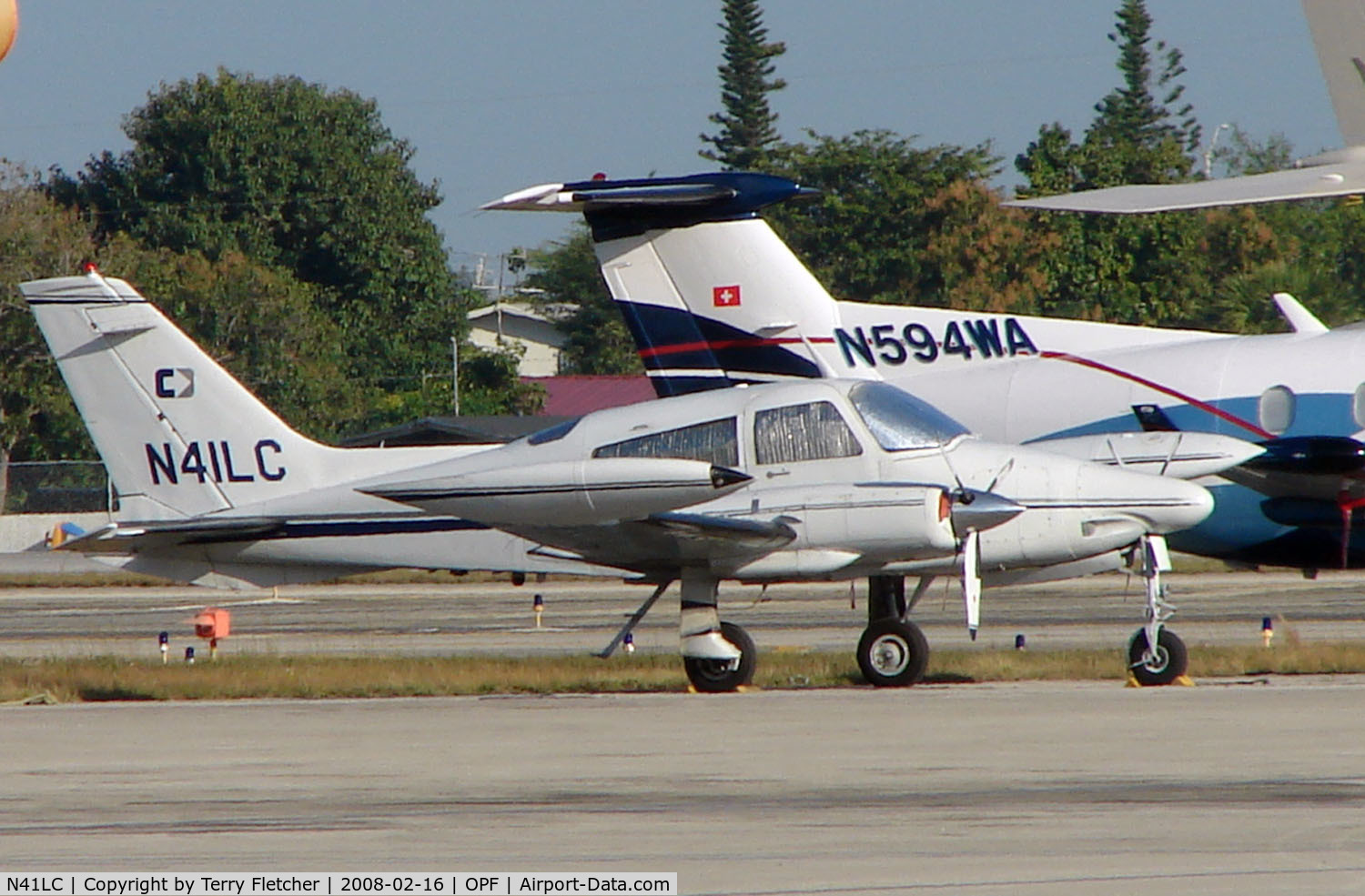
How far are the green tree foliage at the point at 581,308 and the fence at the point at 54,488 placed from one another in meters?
24.0

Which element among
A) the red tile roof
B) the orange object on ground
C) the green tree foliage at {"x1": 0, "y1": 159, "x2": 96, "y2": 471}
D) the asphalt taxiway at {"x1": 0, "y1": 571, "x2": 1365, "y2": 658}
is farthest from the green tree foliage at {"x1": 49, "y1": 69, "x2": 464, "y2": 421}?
the orange object on ground

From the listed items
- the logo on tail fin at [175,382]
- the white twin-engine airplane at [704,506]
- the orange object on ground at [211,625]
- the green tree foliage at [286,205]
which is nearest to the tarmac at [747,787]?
the white twin-engine airplane at [704,506]

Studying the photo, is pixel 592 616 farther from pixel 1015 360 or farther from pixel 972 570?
pixel 972 570

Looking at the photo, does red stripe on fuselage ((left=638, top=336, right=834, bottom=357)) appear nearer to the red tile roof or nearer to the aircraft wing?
the aircraft wing

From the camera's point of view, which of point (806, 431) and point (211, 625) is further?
point (211, 625)

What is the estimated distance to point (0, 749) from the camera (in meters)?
10.6

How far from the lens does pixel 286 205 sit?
7338cm

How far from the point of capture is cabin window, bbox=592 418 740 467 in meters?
13.4

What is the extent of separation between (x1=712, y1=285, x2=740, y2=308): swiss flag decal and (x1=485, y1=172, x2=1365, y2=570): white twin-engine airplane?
12mm

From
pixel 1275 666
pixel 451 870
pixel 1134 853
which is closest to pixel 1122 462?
pixel 1275 666

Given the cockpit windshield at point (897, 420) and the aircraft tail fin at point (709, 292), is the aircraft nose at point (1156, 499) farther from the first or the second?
the aircraft tail fin at point (709, 292)

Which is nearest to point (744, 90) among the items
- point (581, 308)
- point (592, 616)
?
point (581, 308)

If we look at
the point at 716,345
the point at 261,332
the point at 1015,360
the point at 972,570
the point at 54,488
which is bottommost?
the point at 54,488

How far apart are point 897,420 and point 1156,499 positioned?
192 cm
